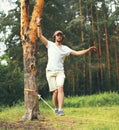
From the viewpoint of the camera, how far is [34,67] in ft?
32.0

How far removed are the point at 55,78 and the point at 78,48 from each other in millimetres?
16792

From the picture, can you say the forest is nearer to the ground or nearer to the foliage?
the foliage

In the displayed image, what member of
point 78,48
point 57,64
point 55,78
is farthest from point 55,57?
point 78,48

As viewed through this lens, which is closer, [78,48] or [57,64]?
[57,64]

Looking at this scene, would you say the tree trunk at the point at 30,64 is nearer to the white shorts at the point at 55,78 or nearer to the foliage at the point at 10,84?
the white shorts at the point at 55,78

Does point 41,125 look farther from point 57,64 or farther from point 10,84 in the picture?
point 10,84

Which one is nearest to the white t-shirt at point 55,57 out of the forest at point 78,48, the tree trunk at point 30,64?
the tree trunk at point 30,64

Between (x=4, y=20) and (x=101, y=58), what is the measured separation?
1274 centimetres

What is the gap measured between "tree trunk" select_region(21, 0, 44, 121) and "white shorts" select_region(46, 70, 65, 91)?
115 cm

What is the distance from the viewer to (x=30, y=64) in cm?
970

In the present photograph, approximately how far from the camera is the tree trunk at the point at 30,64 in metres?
9.55

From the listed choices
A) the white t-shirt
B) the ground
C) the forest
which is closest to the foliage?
the forest

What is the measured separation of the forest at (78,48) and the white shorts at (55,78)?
571 inches

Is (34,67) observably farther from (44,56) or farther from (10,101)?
(10,101)
